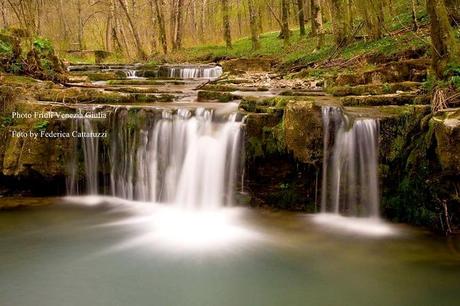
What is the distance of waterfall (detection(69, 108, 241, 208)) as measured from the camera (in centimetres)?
853

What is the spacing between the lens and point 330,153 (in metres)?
7.86

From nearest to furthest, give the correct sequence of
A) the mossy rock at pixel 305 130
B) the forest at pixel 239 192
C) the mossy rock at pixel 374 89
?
the forest at pixel 239 192
the mossy rock at pixel 305 130
the mossy rock at pixel 374 89

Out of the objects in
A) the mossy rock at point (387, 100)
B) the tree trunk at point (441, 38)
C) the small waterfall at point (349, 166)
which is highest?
the tree trunk at point (441, 38)

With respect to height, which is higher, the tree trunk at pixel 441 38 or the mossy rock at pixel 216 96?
the tree trunk at pixel 441 38

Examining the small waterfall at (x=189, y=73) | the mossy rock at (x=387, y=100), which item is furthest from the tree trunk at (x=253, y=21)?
the mossy rock at (x=387, y=100)

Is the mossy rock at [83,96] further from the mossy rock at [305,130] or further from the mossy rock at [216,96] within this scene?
the mossy rock at [305,130]

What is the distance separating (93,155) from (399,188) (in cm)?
599

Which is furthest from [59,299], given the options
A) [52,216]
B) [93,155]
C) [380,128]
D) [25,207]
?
→ [380,128]

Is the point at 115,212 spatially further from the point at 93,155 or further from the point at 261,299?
the point at 261,299

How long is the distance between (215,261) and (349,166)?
9.85 ft

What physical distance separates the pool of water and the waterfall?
1.87ft

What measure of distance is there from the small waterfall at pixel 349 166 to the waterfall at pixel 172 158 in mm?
1712

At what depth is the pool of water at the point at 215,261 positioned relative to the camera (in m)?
5.41

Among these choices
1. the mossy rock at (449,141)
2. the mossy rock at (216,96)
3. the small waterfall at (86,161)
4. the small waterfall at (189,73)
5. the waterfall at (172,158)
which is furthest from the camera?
the small waterfall at (189,73)
